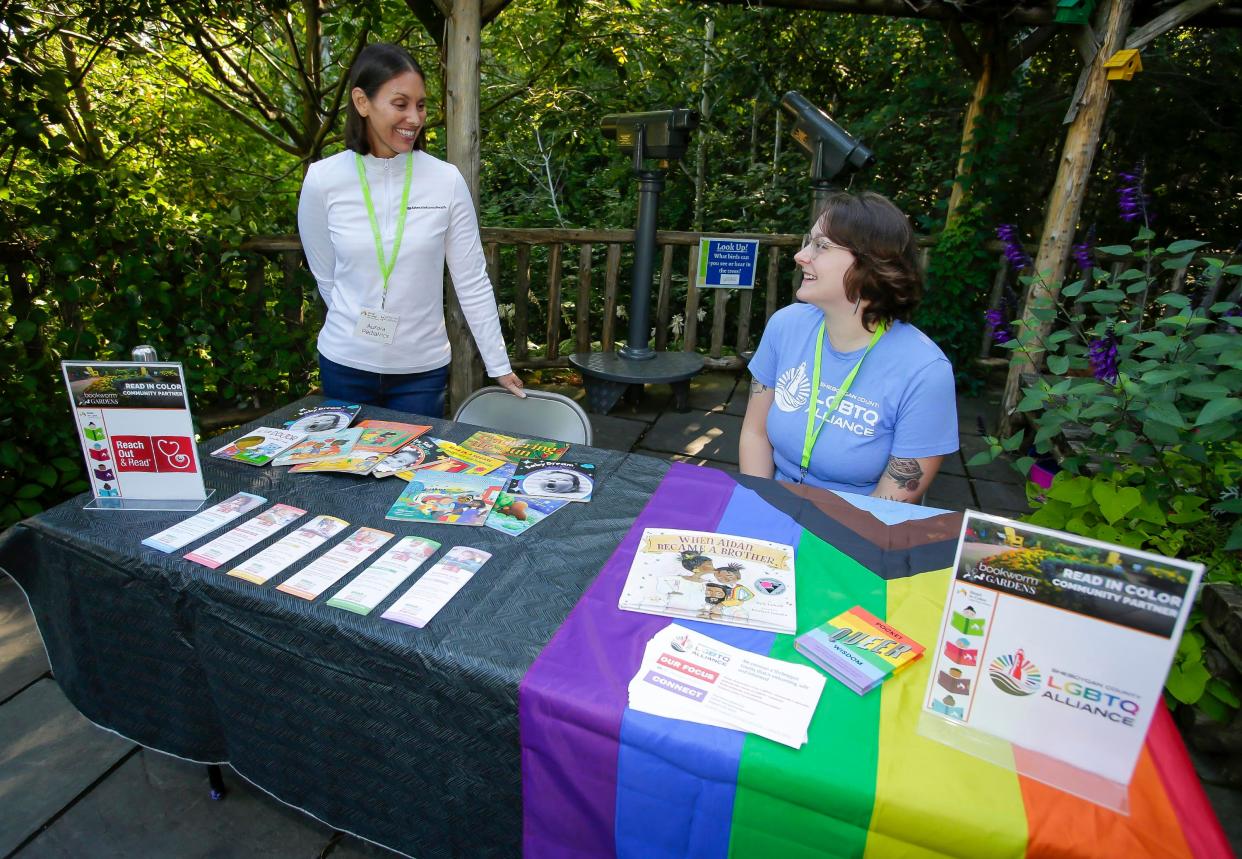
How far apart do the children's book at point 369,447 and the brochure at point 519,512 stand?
0.36 metres

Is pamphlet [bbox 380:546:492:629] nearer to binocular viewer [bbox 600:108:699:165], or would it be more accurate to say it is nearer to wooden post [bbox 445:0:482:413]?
wooden post [bbox 445:0:482:413]

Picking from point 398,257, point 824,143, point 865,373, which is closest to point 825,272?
point 865,373

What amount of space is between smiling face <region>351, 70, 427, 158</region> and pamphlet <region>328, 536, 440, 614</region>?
1.23 m

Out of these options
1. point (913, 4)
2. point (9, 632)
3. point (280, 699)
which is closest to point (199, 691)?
point (280, 699)

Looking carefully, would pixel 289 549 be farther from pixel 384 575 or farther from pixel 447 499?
pixel 447 499

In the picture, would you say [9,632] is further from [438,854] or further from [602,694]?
[602,694]

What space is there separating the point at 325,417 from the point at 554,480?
768mm

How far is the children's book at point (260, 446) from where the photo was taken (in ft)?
5.70

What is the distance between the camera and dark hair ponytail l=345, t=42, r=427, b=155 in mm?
1968

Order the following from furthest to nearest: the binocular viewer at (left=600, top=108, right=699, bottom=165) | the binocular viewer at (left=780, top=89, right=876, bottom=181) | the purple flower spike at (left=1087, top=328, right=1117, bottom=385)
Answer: the binocular viewer at (left=600, top=108, right=699, bottom=165)
the binocular viewer at (left=780, top=89, right=876, bottom=181)
the purple flower spike at (left=1087, top=328, right=1117, bottom=385)

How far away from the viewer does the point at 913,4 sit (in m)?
4.04

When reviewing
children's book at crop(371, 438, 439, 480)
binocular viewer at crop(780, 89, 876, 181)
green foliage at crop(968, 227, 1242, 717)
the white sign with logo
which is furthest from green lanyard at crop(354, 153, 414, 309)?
binocular viewer at crop(780, 89, 876, 181)

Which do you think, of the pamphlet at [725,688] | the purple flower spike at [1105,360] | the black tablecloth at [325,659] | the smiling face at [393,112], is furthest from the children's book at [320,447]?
the purple flower spike at [1105,360]

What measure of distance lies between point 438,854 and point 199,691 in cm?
59
